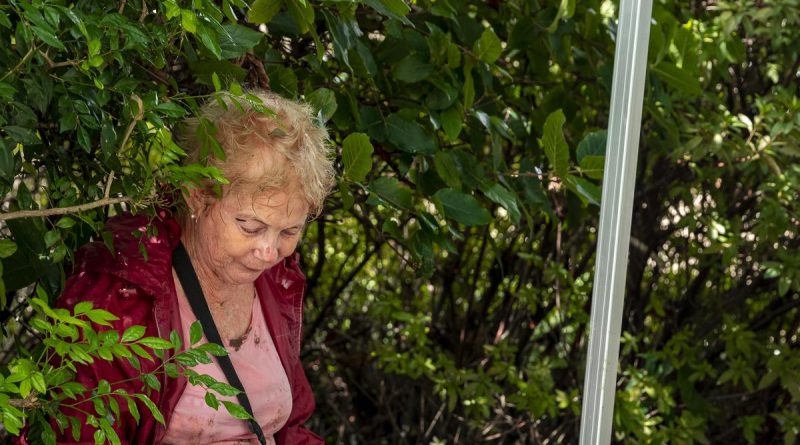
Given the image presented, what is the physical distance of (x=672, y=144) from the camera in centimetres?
347

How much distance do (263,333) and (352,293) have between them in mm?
1984

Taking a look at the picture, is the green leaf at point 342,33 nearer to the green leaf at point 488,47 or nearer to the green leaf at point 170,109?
the green leaf at point 488,47

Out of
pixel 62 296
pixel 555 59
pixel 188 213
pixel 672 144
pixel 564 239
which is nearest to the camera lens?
pixel 62 296

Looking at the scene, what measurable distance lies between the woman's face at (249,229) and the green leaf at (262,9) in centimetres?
27

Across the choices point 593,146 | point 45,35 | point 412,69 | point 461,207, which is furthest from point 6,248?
point 593,146

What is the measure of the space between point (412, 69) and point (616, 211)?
0.74 meters

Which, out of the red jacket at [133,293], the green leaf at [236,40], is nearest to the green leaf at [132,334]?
the red jacket at [133,293]

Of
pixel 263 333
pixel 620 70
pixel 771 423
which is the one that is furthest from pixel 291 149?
pixel 771 423

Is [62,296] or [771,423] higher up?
[62,296]

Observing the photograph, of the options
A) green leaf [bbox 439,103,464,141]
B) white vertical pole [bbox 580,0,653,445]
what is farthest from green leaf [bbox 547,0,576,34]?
white vertical pole [bbox 580,0,653,445]

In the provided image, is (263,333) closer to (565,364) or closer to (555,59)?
(555,59)

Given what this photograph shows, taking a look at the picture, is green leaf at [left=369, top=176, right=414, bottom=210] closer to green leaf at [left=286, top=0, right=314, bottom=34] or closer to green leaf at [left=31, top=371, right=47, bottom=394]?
green leaf at [left=286, top=0, right=314, bottom=34]

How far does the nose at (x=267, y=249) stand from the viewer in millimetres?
1929

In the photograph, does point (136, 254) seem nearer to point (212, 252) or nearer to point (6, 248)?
point (212, 252)
